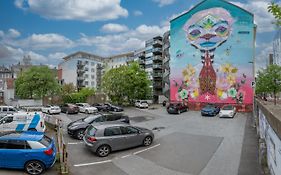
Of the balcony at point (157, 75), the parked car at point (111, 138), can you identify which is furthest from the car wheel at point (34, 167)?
the balcony at point (157, 75)

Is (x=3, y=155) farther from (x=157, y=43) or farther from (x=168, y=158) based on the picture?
(x=157, y=43)

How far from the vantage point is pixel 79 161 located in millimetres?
11398

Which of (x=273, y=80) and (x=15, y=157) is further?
(x=273, y=80)

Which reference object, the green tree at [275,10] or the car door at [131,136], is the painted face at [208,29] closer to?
the car door at [131,136]

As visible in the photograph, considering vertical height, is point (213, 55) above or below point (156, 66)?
below

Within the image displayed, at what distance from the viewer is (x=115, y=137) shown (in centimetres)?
1258

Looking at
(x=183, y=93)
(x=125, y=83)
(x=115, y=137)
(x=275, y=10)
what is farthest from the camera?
(x=125, y=83)

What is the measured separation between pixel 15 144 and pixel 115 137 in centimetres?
478

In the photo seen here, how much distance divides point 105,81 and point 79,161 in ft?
112

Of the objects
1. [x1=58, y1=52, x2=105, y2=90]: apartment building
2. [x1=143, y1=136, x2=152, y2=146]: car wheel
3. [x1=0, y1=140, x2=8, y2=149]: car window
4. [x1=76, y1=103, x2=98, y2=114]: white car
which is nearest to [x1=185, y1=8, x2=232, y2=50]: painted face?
[x1=76, y1=103, x2=98, y2=114]: white car

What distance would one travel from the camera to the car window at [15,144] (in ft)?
31.0

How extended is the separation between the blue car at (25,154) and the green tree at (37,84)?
37384 mm

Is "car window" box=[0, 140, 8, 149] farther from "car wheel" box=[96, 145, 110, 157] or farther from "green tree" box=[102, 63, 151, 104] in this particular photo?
"green tree" box=[102, 63, 151, 104]

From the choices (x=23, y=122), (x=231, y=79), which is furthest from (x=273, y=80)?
(x=23, y=122)
